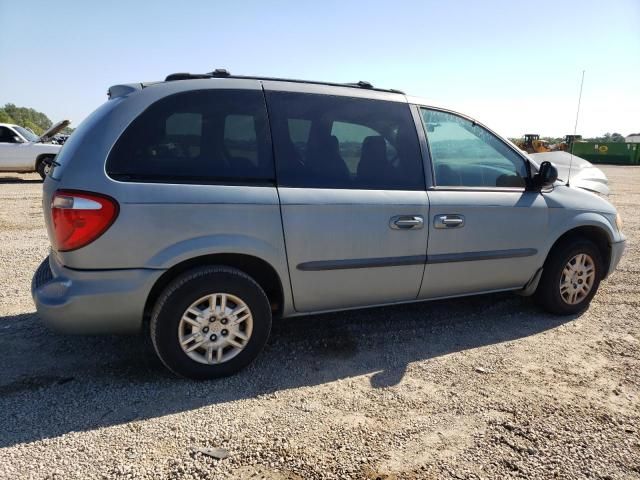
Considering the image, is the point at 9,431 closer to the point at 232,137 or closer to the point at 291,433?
the point at 291,433

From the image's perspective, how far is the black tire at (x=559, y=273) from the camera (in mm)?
3967

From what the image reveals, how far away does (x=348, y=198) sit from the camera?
3.09 metres

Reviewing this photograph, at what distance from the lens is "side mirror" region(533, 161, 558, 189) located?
12.1 ft

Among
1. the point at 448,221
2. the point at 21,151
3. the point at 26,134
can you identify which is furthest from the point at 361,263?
the point at 26,134

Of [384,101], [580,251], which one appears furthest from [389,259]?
[580,251]

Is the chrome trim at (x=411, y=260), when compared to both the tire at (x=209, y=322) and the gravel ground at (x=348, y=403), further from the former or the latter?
the gravel ground at (x=348, y=403)

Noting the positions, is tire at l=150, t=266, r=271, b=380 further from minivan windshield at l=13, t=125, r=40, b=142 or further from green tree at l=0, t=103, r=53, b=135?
green tree at l=0, t=103, r=53, b=135

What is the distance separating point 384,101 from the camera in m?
3.42

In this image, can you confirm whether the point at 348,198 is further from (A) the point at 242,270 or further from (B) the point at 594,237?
(B) the point at 594,237

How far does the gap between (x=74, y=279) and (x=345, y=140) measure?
1.95 metres

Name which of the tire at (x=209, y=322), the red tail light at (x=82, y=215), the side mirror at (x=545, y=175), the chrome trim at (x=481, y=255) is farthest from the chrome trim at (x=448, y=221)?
the red tail light at (x=82, y=215)

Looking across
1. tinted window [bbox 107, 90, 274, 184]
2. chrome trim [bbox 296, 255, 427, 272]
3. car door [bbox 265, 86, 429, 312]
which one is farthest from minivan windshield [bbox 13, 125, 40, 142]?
chrome trim [bbox 296, 255, 427, 272]

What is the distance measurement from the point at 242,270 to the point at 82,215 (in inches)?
39.7

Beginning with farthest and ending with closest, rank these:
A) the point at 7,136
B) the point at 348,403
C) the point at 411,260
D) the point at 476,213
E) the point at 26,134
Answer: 1. the point at 26,134
2. the point at 7,136
3. the point at 476,213
4. the point at 411,260
5. the point at 348,403
